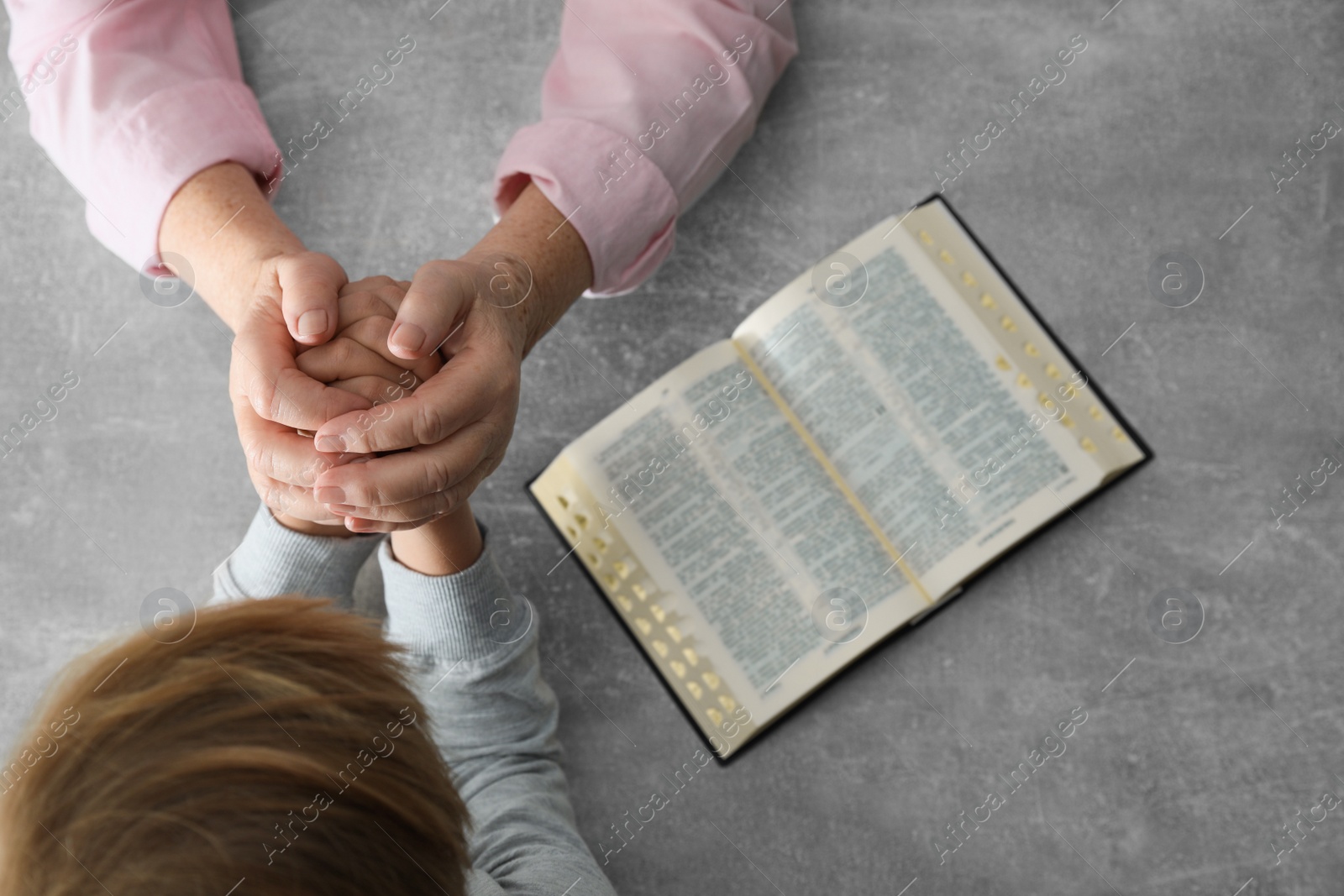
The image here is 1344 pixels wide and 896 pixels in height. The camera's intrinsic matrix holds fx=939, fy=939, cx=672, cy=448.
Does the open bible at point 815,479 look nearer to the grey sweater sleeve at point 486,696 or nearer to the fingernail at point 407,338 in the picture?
the grey sweater sleeve at point 486,696

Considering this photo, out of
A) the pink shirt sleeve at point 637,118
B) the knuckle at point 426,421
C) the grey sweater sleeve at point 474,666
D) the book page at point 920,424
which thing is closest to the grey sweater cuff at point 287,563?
the grey sweater sleeve at point 474,666

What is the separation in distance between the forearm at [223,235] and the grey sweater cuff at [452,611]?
287 millimetres

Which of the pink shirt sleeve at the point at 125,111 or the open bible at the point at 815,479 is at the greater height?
the pink shirt sleeve at the point at 125,111

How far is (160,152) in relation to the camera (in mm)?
866

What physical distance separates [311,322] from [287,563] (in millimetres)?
263

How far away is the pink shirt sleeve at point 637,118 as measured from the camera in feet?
2.96

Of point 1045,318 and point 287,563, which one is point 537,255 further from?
point 1045,318

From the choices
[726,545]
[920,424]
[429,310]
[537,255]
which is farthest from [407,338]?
[920,424]

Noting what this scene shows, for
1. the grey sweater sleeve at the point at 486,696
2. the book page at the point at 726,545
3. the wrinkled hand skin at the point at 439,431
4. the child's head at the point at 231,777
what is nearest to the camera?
the child's head at the point at 231,777

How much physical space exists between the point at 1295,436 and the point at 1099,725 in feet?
1.29

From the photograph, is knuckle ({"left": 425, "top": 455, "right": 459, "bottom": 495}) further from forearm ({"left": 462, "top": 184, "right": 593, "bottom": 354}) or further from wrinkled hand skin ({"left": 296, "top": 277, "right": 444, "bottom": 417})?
forearm ({"left": 462, "top": 184, "right": 593, "bottom": 354})

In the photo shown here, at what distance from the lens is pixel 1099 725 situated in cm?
102

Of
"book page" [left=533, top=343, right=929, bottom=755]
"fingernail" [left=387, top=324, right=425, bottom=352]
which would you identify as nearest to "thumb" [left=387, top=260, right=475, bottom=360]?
"fingernail" [left=387, top=324, right=425, bottom=352]

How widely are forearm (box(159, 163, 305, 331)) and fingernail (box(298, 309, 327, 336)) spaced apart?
15cm
